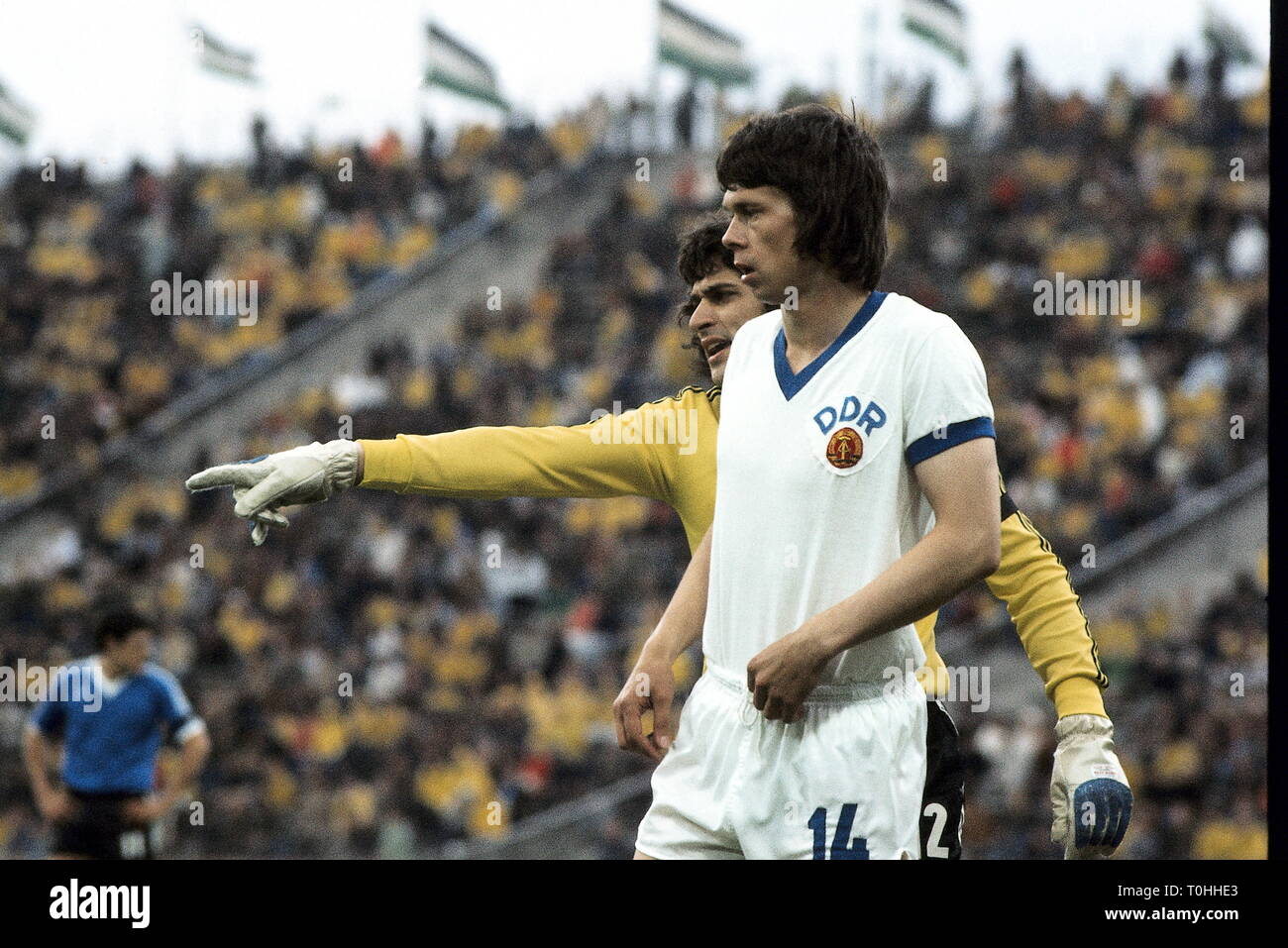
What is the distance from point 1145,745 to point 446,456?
970 cm

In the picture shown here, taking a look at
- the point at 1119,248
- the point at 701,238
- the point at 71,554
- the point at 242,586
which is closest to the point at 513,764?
the point at 242,586

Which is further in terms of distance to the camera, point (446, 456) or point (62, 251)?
point (62, 251)

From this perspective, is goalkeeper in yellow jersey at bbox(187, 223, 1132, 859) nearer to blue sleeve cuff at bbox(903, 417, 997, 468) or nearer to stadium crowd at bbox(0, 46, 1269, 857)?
blue sleeve cuff at bbox(903, 417, 997, 468)

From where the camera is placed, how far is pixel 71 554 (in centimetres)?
1644

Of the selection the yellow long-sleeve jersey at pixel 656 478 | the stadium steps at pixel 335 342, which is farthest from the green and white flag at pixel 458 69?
the yellow long-sleeve jersey at pixel 656 478

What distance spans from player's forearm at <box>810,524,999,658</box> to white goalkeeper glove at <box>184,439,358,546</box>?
0.95m

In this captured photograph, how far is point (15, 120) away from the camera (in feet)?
60.3

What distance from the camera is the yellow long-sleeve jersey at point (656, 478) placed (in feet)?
11.2

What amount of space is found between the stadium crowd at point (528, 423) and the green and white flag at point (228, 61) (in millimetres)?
1466

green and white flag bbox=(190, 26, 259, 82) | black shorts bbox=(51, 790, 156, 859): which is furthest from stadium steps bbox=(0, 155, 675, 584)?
black shorts bbox=(51, 790, 156, 859)

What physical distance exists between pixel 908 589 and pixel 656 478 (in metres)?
0.85

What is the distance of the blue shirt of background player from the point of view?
305 inches
